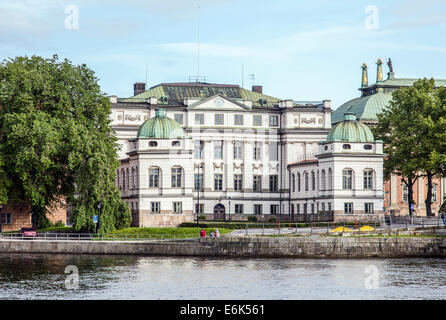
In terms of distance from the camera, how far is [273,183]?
452ft

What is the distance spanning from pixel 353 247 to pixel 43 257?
27.7m

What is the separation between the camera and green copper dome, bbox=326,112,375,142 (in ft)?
373

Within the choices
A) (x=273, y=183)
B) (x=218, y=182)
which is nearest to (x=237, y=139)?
(x=218, y=182)

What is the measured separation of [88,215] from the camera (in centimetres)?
9531

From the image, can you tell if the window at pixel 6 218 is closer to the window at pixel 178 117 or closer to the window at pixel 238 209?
the window at pixel 178 117

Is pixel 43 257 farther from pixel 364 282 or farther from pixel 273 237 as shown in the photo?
pixel 364 282

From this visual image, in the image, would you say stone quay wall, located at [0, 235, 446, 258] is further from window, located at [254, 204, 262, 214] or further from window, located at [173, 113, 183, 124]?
window, located at [254, 204, 262, 214]

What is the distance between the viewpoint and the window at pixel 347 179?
114m

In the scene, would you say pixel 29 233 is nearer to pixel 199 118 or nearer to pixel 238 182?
pixel 199 118

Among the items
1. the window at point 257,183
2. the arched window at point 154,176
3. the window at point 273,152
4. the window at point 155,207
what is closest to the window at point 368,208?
the window at point 155,207

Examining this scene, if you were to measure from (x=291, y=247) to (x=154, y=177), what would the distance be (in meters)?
31.7

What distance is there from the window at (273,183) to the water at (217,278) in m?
53.3
